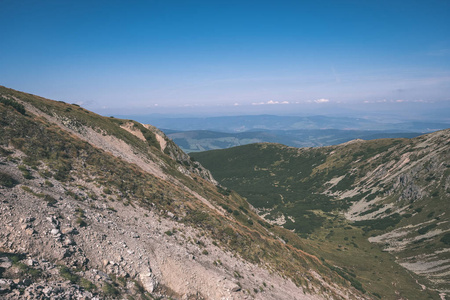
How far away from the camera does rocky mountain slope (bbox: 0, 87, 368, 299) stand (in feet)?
44.4

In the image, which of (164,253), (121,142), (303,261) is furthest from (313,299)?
(121,142)

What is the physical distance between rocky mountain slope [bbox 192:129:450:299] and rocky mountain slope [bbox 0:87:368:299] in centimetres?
3530

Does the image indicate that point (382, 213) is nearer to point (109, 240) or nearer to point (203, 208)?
point (203, 208)

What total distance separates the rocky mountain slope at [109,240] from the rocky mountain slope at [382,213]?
35.3 metres

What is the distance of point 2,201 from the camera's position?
1541 cm

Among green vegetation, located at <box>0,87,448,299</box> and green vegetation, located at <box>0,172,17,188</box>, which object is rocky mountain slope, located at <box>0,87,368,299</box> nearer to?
green vegetation, located at <box>0,172,17,188</box>

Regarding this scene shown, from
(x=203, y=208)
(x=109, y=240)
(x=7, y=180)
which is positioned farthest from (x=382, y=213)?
(x=7, y=180)

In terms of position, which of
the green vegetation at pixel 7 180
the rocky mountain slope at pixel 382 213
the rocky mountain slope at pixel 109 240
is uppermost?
the green vegetation at pixel 7 180

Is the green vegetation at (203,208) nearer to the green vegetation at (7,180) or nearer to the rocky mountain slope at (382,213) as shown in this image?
the rocky mountain slope at (382,213)

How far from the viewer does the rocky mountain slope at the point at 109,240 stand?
13.5 meters

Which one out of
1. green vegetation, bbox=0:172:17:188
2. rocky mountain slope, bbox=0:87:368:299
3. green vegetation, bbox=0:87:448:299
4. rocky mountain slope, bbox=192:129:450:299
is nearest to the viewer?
rocky mountain slope, bbox=0:87:368:299

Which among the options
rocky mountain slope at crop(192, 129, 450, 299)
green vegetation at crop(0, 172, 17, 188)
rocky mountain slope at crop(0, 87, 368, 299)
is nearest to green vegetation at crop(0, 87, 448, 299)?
rocky mountain slope at crop(0, 87, 368, 299)

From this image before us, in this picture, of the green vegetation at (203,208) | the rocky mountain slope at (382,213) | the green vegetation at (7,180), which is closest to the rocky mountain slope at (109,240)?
the green vegetation at (7,180)

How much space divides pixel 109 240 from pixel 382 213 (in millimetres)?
117043
